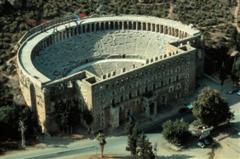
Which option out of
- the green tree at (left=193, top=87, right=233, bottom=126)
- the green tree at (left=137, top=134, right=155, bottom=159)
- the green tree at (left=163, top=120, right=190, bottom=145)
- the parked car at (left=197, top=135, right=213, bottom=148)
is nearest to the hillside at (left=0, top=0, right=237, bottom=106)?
the green tree at (left=193, top=87, right=233, bottom=126)

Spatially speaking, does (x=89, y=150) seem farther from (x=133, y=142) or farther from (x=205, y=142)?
(x=205, y=142)

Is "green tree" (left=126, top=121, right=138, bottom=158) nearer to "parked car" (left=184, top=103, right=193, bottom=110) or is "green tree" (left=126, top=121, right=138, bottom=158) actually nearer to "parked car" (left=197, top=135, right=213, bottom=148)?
"parked car" (left=197, top=135, right=213, bottom=148)

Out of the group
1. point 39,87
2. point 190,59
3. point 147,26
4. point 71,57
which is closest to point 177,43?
point 190,59

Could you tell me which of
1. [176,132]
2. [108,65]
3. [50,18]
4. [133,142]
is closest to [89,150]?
[133,142]

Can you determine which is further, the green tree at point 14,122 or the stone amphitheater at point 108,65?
the stone amphitheater at point 108,65

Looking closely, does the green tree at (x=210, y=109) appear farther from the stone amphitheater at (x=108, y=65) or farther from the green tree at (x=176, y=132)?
the stone amphitheater at (x=108, y=65)

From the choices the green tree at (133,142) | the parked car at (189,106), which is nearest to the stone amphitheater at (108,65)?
the parked car at (189,106)
